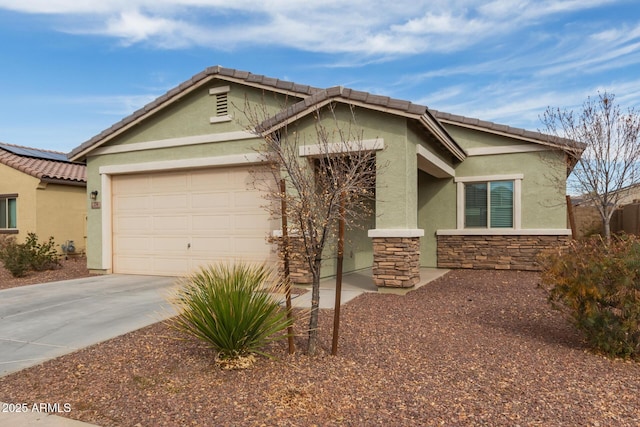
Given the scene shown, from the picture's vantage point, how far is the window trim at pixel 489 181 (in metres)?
11.7

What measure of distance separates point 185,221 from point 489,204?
27.2ft

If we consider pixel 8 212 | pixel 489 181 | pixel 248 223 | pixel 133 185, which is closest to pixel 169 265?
pixel 133 185

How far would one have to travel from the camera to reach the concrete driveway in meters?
5.33

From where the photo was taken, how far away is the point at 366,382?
4.03 meters

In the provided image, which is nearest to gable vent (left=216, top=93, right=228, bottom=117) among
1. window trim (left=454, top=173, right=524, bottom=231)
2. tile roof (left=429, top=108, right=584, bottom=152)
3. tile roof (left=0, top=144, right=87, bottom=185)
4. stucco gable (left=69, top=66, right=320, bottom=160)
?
stucco gable (left=69, top=66, right=320, bottom=160)

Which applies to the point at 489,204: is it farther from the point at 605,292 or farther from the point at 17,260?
the point at 17,260

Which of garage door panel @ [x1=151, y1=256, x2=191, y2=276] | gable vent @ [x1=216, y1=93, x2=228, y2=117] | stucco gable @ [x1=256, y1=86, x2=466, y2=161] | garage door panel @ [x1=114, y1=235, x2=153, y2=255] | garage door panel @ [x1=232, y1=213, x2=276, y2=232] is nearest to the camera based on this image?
stucco gable @ [x1=256, y1=86, x2=466, y2=161]

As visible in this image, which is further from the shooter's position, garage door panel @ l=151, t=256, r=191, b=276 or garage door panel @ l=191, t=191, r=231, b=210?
garage door panel @ l=151, t=256, r=191, b=276

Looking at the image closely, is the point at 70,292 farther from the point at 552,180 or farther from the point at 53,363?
the point at 552,180

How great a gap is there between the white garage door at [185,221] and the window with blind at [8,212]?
300 inches

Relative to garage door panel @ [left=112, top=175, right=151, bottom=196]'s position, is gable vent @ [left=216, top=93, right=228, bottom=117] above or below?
above

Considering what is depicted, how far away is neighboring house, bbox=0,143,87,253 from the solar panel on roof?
0.26 ft

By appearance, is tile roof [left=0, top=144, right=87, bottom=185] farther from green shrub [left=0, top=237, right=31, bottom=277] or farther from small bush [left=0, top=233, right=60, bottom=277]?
green shrub [left=0, top=237, right=31, bottom=277]

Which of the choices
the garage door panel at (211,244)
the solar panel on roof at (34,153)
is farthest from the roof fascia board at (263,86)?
the solar panel on roof at (34,153)
